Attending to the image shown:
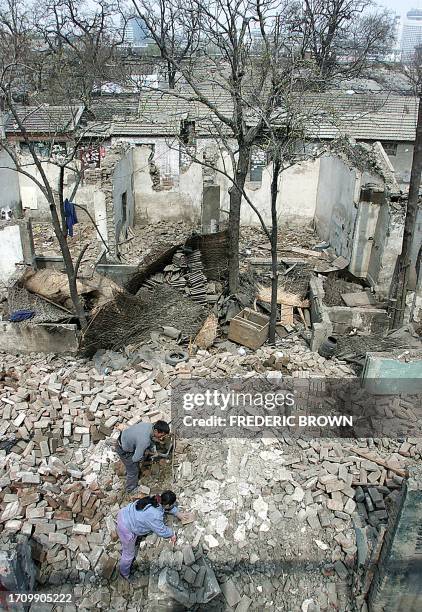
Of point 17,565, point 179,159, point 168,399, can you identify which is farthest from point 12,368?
point 179,159

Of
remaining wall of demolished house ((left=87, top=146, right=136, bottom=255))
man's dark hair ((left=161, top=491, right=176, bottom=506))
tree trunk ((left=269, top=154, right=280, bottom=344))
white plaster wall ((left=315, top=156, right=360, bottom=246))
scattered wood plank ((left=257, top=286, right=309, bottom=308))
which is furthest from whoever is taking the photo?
remaining wall of demolished house ((left=87, top=146, right=136, bottom=255))

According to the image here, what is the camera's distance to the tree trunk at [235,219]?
11.2 metres

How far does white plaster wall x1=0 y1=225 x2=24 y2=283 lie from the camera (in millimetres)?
11953

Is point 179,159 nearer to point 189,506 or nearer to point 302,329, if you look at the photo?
point 302,329

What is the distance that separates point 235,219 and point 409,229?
12.8 feet

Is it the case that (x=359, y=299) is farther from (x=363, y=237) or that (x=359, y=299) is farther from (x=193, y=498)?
(x=193, y=498)

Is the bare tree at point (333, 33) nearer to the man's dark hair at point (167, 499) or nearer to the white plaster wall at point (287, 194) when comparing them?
the white plaster wall at point (287, 194)

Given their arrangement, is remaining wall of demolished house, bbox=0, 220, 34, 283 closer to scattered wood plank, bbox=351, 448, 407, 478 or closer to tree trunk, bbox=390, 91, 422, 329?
tree trunk, bbox=390, 91, 422, 329

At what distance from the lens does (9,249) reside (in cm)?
1216

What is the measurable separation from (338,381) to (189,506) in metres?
3.64

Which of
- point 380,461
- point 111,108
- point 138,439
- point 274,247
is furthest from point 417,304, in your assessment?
point 111,108

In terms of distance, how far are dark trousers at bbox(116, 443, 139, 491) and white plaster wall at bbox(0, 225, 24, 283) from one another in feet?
24.6

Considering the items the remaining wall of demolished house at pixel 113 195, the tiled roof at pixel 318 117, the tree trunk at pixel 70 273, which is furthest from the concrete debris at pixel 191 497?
the tiled roof at pixel 318 117

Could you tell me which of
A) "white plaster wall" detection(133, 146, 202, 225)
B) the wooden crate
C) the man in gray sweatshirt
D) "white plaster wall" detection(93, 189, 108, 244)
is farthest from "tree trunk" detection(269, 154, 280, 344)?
"white plaster wall" detection(133, 146, 202, 225)
